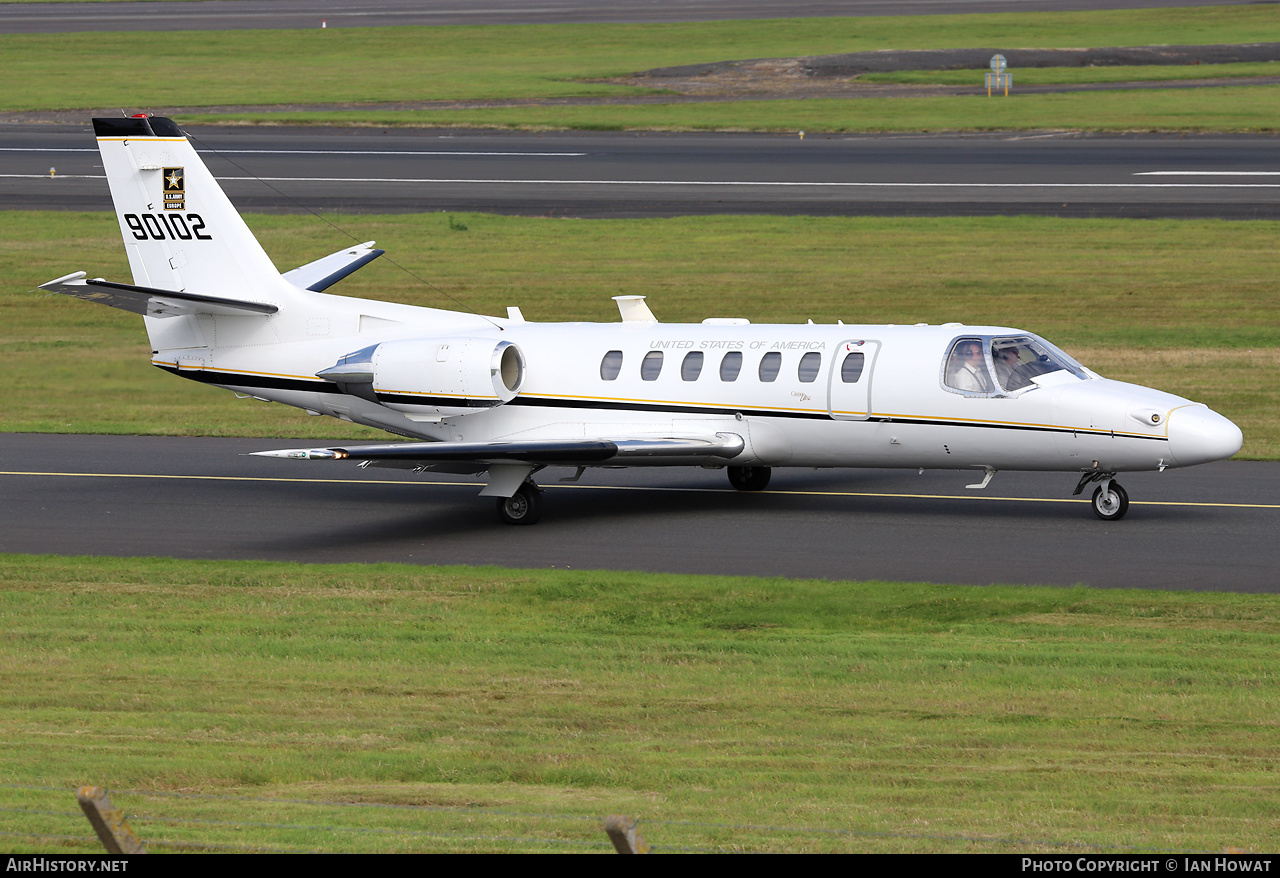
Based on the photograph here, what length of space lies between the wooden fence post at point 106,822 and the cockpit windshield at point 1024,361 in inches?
618

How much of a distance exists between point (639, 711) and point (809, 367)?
9.59 meters

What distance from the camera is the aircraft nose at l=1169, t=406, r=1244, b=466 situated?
19672 mm

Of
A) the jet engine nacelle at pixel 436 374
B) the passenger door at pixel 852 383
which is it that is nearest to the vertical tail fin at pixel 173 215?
the jet engine nacelle at pixel 436 374

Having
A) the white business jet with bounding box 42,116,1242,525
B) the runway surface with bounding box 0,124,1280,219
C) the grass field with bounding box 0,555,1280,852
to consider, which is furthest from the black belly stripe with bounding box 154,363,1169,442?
the runway surface with bounding box 0,124,1280,219

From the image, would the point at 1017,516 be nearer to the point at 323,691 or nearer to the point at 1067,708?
the point at 1067,708

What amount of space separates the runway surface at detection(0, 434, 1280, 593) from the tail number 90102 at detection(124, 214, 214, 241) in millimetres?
3832

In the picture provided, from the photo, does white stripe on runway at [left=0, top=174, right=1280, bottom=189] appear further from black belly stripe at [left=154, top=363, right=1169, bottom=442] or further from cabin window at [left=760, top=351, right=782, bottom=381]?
cabin window at [left=760, top=351, right=782, bottom=381]


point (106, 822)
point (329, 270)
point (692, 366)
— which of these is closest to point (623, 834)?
point (106, 822)

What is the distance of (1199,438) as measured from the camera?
64.6ft

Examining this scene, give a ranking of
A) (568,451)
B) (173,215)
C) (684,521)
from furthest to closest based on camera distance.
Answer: (173,215), (684,521), (568,451)

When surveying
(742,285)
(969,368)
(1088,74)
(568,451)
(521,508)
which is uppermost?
(1088,74)

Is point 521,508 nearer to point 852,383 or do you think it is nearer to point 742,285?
point 852,383

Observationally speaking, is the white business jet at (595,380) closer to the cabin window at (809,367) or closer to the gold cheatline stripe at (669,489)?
the cabin window at (809,367)

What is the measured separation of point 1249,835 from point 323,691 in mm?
7707
